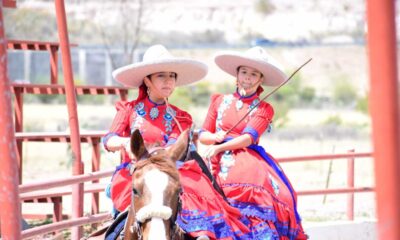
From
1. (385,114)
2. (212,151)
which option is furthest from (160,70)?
(385,114)

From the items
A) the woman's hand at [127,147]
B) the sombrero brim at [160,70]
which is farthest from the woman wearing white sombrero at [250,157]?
the woman's hand at [127,147]

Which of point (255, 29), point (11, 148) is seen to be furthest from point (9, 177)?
point (255, 29)

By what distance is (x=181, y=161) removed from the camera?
6059 mm

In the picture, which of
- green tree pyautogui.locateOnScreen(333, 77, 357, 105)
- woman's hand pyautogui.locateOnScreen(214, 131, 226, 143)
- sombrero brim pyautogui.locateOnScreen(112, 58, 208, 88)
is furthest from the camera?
green tree pyautogui.locateOnScreen(333, 77, 357, 105)

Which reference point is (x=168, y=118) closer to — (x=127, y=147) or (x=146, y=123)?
(x=146, y=123)

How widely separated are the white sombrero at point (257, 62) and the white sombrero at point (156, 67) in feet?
1.89

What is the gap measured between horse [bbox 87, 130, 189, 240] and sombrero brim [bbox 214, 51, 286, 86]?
1939mm

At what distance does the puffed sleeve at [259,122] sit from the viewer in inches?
295

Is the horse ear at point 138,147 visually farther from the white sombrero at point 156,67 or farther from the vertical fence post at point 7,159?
the white sombrero at point 156,67

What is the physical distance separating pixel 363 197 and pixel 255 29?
194 feet

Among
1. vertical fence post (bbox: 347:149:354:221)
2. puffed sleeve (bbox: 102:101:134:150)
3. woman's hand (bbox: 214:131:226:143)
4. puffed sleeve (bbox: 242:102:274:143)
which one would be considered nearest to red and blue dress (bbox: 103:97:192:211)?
puffed sleeve (bbox: 102:101:134:150)

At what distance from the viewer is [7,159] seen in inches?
193

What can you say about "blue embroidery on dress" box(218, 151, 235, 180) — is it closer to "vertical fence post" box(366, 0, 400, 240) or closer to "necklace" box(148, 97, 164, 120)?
"necklace" box(148, 97, 164, 120)

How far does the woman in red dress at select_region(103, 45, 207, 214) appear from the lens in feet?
21.4
